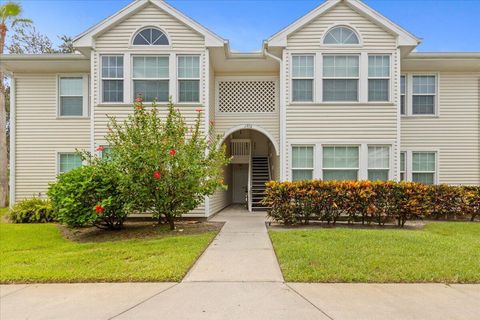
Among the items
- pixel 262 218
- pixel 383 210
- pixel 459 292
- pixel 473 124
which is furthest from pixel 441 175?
pixel 459 292

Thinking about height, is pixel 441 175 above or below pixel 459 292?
above

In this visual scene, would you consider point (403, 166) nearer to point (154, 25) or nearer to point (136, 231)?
point (136, 231)

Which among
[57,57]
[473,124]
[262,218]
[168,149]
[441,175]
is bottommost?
[262,218]

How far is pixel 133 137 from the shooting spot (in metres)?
7.99

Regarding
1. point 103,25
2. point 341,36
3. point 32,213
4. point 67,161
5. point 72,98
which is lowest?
point 32,213

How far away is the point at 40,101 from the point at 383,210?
13.4 m

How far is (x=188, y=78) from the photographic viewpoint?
1092cm

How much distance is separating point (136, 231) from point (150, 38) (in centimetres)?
669

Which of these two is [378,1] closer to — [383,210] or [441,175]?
[441,175]

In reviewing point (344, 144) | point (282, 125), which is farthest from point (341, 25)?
point (344, 144)

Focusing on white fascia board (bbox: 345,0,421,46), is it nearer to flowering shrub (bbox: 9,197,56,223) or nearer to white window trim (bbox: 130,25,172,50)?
white window trim (bbox: 130,25,172,50)

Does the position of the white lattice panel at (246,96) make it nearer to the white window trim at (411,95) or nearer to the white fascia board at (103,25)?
the white fascia board at (103,25)

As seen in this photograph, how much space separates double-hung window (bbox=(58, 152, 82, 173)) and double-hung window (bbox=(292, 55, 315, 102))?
907 cm

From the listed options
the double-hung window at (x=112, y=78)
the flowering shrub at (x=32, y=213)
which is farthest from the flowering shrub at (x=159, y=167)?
the flowering shrub at (x=32, y=213)
